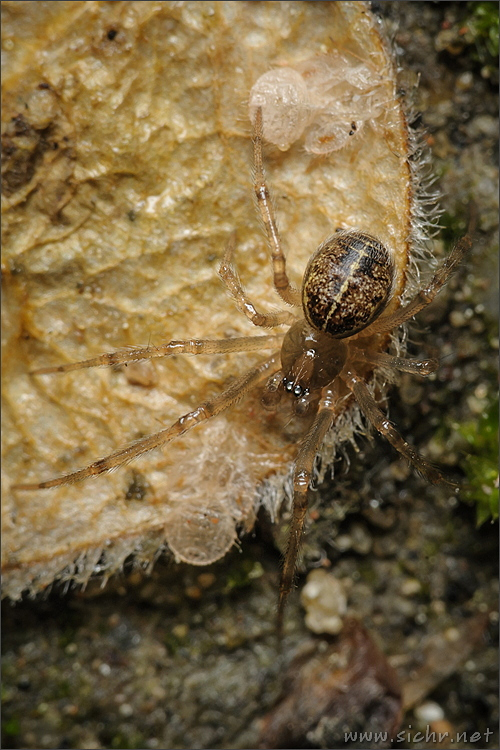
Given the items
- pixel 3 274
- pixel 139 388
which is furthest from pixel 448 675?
pixel 3 274

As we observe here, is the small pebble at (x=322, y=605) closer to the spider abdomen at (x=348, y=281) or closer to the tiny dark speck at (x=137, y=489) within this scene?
the tiny dark speck at (x=137, y=489)

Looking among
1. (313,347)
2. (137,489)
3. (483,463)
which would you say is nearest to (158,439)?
(137,489)

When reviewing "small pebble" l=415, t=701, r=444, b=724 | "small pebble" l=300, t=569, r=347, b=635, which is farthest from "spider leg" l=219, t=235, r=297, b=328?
"small pebble" l=415, t=701, r=444, b=724

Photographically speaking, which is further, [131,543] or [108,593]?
[108,593]

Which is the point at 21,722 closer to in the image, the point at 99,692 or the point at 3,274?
the point at 99,692

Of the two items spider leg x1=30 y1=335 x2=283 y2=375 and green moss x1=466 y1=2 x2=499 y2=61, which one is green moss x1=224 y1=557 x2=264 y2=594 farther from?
green moss x1=466 y1=2 x2=499 y2=61

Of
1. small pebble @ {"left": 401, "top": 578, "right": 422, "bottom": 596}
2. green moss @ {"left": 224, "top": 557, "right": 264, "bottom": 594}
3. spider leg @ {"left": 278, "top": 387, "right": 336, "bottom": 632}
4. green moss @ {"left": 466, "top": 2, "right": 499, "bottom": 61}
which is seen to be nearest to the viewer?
spider leg @ {"left": 278, "top": 387, "right": 336, "bottom": 632}
